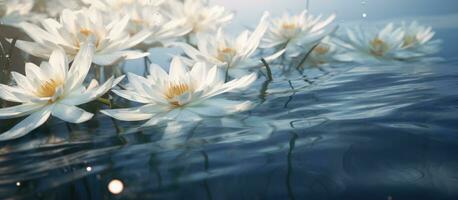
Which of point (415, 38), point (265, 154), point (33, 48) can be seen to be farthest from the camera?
point (415, 38)

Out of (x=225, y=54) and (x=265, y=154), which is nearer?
(x=265, y=154)

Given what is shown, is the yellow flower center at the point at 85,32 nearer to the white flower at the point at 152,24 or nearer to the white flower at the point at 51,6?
the white flower at the point at 152,24

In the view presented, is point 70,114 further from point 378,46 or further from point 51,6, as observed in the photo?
point 378,46

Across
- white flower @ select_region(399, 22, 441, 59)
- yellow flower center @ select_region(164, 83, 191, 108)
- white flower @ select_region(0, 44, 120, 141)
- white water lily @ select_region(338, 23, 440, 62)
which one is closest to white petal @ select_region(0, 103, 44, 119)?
white flower @ select_region(0, 44, 120, 141)

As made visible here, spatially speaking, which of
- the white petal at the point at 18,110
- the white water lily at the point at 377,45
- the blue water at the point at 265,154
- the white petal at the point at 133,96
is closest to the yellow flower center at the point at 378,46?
the white water lily at the point at 377,45

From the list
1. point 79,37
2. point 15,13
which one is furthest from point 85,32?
point 15,13

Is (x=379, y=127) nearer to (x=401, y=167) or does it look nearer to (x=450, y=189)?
(x=401, y=167)
